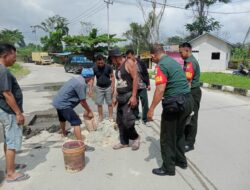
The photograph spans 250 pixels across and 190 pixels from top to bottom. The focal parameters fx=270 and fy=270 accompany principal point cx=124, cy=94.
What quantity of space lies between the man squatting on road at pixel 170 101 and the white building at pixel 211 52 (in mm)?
27036

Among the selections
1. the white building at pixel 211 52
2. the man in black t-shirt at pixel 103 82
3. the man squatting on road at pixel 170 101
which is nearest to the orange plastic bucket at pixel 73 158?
the man squatting on road at pixel 170 101

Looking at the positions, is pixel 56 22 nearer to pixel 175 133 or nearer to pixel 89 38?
pixel 89 38

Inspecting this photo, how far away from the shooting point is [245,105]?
9.06 meters

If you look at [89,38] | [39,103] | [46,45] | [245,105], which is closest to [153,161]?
[245,105]

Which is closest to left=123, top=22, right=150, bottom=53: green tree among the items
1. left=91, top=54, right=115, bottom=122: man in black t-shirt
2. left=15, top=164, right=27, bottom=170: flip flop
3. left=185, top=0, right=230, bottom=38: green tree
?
left=185, top=0, right=230, bottom=38: green tree

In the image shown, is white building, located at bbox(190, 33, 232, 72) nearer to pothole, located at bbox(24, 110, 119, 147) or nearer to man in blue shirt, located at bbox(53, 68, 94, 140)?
pothole, located at bbox(24, 110, 119, 147)

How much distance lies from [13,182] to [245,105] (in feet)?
25.4

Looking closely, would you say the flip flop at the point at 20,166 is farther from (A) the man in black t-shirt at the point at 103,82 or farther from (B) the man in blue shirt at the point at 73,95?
(A) the man in black t-shirt at the point at 103,82

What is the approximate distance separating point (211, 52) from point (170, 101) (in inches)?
1094

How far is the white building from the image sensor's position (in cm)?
2956

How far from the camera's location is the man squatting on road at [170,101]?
3.70 meters

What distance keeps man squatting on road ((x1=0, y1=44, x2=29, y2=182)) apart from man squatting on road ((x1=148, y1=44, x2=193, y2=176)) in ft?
6.19

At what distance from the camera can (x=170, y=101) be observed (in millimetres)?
3773

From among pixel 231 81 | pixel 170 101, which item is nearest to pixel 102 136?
pixel 170 101
